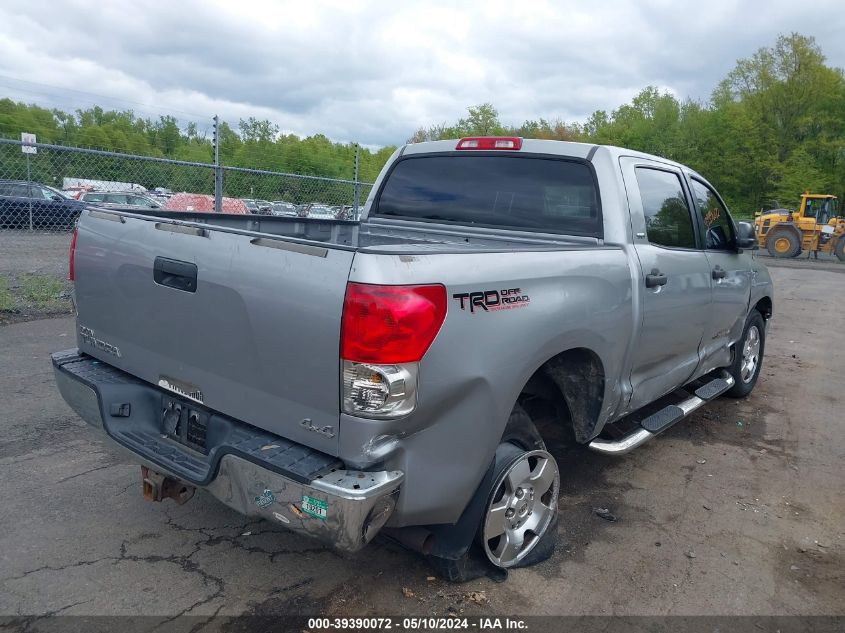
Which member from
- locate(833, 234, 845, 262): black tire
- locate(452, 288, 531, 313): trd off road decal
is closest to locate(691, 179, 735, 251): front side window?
locate(452, 288, 531, 313): trd off road decal

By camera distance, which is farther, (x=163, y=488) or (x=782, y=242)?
(x=782, y=242)

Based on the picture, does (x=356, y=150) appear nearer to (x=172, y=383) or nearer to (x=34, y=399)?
(x=34, y=399)

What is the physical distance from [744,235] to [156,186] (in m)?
7.96

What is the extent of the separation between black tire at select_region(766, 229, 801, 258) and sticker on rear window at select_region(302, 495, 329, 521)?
30.0 meters

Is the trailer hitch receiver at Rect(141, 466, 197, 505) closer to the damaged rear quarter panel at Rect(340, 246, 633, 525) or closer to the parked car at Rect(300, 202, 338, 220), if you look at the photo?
the damaged rear quarter panel at Rect(340, 246, 633, 525)

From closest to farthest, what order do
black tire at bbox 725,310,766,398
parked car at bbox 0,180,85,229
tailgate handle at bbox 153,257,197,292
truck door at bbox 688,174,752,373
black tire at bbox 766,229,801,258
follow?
tailgate handle at bbox 153,257,197,292
truck door at bbox 688,174,752,373
black tire at bbox 725,310,766,398
parked car at bbox 0,180,85,229
black tire at bbox 766,229,801,258

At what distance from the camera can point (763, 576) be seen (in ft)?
10.6

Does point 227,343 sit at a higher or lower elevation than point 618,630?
higher

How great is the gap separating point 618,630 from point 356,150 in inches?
361

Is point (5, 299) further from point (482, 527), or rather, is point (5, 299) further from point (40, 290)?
point (482, 527)

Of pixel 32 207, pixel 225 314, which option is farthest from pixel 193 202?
pixel 225 314

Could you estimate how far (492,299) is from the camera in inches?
101

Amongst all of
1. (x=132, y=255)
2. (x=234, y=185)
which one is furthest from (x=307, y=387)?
(x=234, y=185)

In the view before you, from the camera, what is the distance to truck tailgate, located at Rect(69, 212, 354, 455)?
2.33 metres
